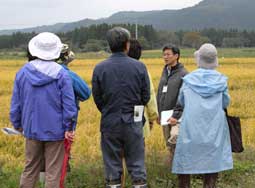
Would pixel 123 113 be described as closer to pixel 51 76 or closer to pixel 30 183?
pixel 51 76

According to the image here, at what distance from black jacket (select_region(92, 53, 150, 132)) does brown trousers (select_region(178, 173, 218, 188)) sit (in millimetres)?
1007

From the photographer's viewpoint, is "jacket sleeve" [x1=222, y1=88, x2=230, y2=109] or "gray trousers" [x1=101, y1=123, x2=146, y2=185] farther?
"jacket sleeve" [x1=222, y1=88, x2=230, y2=109]

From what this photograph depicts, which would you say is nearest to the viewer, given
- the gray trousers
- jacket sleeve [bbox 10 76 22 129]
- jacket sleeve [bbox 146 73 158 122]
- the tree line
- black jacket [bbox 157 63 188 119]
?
jacket sleeve [bbox 10 76 22 129]

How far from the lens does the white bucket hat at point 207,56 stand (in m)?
4.55

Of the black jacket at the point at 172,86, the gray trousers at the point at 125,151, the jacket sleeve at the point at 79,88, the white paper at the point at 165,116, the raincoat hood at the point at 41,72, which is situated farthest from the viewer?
the black jacket at the point at 172,86

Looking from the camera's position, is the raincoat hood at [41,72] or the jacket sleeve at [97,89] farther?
the jacket sleeve at [97,89]

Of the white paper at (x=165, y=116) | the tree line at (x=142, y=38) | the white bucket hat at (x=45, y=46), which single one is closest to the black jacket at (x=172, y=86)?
the white paper at (x=165, y=116)

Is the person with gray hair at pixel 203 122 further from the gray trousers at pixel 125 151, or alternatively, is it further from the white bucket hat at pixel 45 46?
the white bucket hat at pixel 45 46

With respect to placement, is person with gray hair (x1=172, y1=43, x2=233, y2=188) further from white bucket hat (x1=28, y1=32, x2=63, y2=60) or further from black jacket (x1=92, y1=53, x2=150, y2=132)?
white bucket hat (x1=28, y1=32, x2=63, y2=60)

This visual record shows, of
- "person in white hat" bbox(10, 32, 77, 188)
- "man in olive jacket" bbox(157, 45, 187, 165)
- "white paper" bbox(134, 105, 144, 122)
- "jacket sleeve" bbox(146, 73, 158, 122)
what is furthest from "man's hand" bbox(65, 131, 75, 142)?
"man in olive jacket" bbox(157, 45, 187, 165)

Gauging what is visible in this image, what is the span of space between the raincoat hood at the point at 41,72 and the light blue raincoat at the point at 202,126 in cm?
131

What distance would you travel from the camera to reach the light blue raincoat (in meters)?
4.52

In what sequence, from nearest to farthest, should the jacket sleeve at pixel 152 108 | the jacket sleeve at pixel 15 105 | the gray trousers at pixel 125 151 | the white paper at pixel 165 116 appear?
the jacket sleeve at pixel 15 105 → the gray trousers at pixel 125 151 → the jacket sleeve at pixel 152 108 → the white paper at pixel 165 116

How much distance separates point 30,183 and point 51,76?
1.01 metres
